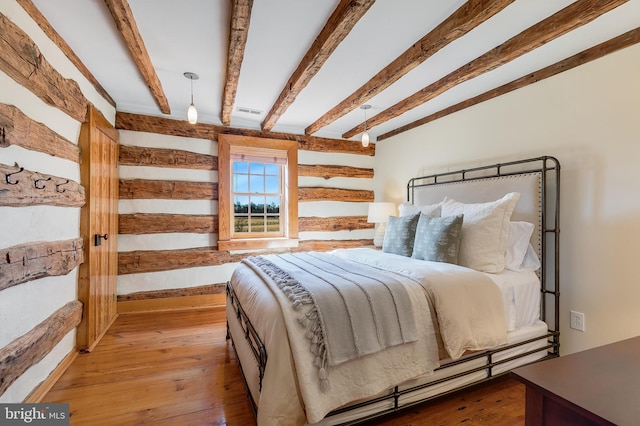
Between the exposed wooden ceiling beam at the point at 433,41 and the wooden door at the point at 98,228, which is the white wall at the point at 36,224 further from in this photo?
the exposed wooden ceiling beam at the point at 433,41

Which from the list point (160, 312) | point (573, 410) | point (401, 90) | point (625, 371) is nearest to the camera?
point (573, 410)

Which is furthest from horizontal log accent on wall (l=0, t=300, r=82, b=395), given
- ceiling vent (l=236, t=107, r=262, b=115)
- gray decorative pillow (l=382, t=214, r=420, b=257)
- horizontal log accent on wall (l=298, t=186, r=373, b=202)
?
horizontal log accent on wall (l=298, t=186, r=373, b=202)

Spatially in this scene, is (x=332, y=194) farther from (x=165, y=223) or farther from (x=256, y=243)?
(x=165, y=223)

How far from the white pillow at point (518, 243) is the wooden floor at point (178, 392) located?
90 centimetres

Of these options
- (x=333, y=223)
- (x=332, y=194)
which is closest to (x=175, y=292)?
(x=333, y=223)

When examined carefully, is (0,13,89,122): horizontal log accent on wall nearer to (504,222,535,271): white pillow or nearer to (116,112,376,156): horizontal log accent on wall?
(116,112,376,156): horizontal log accent on wall

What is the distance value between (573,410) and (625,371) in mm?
316

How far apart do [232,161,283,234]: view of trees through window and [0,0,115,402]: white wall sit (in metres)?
1.90

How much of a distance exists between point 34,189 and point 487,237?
3226 millimetres

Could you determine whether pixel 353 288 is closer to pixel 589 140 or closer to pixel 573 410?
pixel 573 410

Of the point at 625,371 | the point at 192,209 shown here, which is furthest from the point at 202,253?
the point at 625,371

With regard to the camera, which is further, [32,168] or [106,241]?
[106,241]

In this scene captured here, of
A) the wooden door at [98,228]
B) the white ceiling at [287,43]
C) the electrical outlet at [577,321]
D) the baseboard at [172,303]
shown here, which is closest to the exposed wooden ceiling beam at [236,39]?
the white ceiling at [287,43]

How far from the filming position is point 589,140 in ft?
7.38
